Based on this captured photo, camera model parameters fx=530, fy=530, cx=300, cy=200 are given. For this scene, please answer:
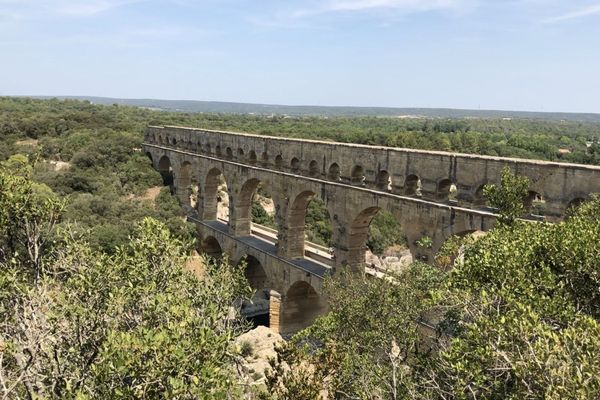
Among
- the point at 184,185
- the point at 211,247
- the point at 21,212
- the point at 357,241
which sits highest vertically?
the point at 21,212

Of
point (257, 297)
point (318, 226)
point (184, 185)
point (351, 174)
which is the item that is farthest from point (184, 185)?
point (351, 174)

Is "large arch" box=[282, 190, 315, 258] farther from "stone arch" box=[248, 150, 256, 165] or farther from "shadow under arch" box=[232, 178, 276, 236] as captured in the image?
"stone arch" box=[248, 150, 256, 165]

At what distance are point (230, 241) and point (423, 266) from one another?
55.3 ft

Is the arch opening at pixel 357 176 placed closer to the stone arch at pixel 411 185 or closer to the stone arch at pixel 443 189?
the stone arch at pixel 411 185

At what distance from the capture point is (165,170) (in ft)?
145

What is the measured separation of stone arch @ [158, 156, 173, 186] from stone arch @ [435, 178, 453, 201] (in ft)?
90.7

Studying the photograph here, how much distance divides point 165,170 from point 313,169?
892 inches

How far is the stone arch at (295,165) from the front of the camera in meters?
25.9

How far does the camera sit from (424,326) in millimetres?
16766

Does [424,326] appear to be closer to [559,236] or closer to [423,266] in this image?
[423,266]

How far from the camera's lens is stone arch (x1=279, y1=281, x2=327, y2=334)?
24.6 meters

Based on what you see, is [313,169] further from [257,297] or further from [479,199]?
[479,199]

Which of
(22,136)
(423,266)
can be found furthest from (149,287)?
(22,136)

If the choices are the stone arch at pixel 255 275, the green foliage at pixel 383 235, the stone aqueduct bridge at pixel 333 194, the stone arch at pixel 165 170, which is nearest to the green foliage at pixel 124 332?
the stone aqueduct bridge at pixel 333 194
